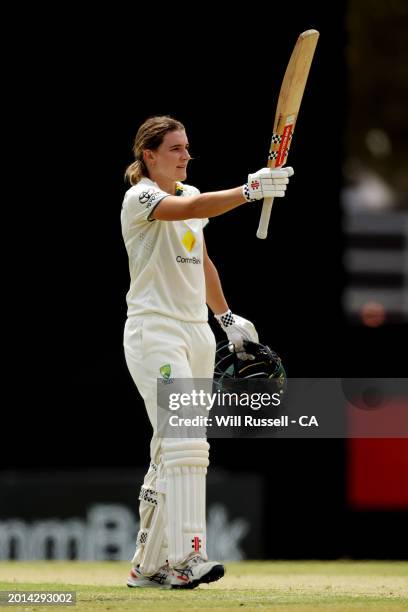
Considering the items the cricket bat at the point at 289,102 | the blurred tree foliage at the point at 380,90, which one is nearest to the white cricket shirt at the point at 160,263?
the cricket bat at the point at 289,102

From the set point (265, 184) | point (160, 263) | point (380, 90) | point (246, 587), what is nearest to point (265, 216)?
point (265, 184)

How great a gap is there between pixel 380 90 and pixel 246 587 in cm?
765

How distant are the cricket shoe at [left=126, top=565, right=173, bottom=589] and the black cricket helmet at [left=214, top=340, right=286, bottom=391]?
0.76m

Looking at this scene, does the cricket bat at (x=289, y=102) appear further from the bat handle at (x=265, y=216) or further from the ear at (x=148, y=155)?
the ear at (x=148, y=155)

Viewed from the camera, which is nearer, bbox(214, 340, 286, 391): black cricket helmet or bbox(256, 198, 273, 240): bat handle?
bbox(256, 198, 273, 240): bat handle

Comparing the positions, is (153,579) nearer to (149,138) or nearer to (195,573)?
(195,573)

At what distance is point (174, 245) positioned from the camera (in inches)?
204

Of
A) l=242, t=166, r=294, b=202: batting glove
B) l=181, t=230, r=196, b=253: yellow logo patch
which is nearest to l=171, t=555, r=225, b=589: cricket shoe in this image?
l=181, t=230, r=196, b=253: yellow logo patch

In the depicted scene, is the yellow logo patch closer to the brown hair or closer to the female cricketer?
the female cricketer

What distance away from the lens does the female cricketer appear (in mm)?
4969

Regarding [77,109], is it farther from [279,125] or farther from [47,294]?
[279,125]

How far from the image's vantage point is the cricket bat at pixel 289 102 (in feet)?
16.6

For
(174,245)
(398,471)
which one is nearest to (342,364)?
(398,471)

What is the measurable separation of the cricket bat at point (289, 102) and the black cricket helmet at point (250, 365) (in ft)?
1.81
